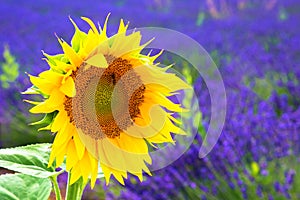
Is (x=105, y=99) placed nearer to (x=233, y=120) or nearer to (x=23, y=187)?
(x=23, y=187)

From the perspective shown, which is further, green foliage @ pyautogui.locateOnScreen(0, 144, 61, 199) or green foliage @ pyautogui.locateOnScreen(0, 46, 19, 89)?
green foliage @ pyautogui.locateOnScreen(0, 46, 19, 89)

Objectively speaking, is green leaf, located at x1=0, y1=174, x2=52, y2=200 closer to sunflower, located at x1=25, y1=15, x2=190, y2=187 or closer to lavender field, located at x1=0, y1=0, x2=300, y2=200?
sunflower, located at x1=25, y1=15, x2=190, y2=187

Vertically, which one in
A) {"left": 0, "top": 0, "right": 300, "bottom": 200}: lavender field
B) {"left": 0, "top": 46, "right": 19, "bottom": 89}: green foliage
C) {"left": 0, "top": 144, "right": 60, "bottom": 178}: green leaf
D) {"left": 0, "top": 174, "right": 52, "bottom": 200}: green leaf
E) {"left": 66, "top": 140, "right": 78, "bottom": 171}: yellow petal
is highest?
{"left": 66, "top": 140, "right": 78, "bottom": 171}: yellow petal

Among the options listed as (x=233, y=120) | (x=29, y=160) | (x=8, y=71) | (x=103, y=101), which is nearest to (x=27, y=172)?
(x=29, y=160)

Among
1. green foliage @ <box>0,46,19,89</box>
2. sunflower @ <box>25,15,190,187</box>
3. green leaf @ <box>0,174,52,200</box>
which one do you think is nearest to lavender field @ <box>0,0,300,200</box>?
green foliage @ <box>0,46,19,89</box>

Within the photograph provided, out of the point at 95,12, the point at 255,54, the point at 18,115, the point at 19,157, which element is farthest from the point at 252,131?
the point at 95,12

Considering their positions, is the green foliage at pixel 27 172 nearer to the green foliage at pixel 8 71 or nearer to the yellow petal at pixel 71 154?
the yellow petal at pixel 71 154

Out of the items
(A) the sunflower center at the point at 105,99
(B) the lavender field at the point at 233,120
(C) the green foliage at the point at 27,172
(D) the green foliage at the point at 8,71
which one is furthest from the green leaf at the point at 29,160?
(D) the green foliage at the point at 8,71
